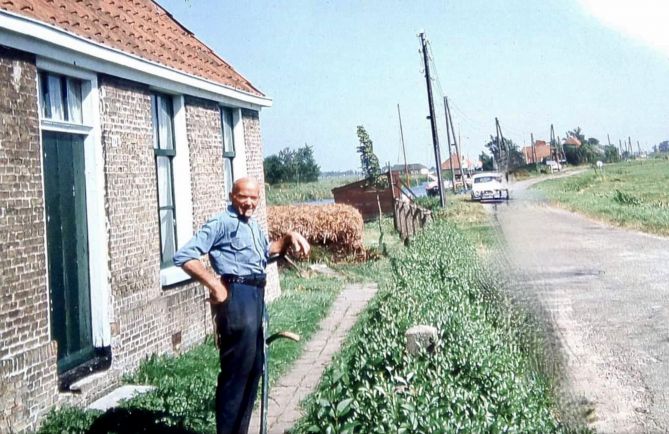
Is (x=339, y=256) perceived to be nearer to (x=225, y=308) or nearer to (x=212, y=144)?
(x=212, y=144)

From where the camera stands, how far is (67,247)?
685 cm

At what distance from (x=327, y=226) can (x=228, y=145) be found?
8.35 meters

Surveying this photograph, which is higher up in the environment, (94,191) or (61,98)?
(61,98)

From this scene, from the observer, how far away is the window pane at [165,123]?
8.94 metres

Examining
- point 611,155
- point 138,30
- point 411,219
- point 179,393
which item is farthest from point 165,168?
point 611,155

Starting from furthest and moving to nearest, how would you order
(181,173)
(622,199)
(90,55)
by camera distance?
(622,199), (181,173), (90,55)

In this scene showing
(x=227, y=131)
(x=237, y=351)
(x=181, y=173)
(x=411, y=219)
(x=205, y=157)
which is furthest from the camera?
(x=411, y=219)

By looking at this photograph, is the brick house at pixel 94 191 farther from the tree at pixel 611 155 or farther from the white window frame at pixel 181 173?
the tree at pixel 611 155

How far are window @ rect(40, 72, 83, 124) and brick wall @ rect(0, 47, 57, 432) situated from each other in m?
0.36

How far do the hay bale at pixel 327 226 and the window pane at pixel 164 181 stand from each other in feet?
32.1

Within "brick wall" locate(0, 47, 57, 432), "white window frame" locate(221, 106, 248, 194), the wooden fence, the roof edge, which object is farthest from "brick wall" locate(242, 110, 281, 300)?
the wooden fence

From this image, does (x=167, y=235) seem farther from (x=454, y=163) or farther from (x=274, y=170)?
(x=454, y=163)

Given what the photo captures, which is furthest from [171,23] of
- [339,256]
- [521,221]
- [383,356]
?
[521,221]

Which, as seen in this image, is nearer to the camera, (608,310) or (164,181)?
(164,181)
